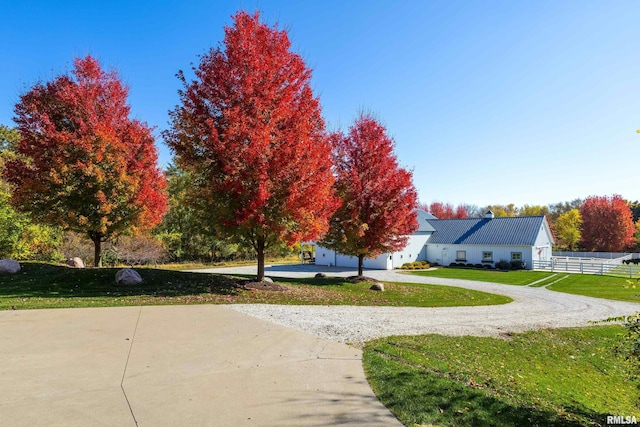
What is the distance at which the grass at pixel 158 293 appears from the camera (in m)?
11.0

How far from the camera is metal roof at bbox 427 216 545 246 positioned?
3578cm

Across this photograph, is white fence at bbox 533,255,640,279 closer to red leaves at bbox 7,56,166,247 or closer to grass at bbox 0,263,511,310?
grass at bbox 0,263,511,310

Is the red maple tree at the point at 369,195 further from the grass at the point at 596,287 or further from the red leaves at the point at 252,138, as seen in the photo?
the grass at the point at 596,287

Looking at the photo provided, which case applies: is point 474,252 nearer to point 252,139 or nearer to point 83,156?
point 252,139

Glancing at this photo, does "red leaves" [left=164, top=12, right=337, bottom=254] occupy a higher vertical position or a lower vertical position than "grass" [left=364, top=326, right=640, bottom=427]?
higher

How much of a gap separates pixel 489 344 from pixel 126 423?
8010mm

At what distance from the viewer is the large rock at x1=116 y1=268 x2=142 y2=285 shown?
13520 millimetres

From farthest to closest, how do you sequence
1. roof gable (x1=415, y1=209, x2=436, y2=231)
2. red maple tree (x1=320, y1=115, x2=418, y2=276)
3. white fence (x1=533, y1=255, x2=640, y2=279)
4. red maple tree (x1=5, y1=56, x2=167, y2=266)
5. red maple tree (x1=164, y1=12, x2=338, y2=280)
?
roof gable (x1=415, y1=209, x2=436, y2=231) < white fence (x1=533, y1=255, x2=640, y2=279) < red maple tree (x1=320, y1=115, x2=418, y2=276) < red maple tree (x1=5, y1=56, x2=167, y2=266) < red maple tree (x1=164, y1=12, x2=338, y2=280)

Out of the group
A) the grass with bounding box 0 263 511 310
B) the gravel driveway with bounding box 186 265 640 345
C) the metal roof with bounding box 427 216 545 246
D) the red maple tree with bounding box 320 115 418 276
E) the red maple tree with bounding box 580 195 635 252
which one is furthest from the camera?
the red maple tree with bounding box 580 195 635 252

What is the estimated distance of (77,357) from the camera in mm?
5988

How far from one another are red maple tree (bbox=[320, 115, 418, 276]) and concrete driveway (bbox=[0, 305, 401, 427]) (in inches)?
444

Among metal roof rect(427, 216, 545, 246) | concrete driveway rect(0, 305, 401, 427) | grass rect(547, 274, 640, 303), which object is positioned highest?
metal roof rect(427, 216, 545, 246)

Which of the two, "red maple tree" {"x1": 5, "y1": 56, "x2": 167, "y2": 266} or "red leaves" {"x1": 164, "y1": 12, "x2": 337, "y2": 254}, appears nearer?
"red leaves" {"x1": 164, "y1": 12, "x2": 337, "y2": 254}

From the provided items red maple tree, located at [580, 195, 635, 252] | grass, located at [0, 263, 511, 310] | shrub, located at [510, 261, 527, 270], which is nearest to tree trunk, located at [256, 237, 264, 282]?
grass, located at [0, 263, 511, 310]
